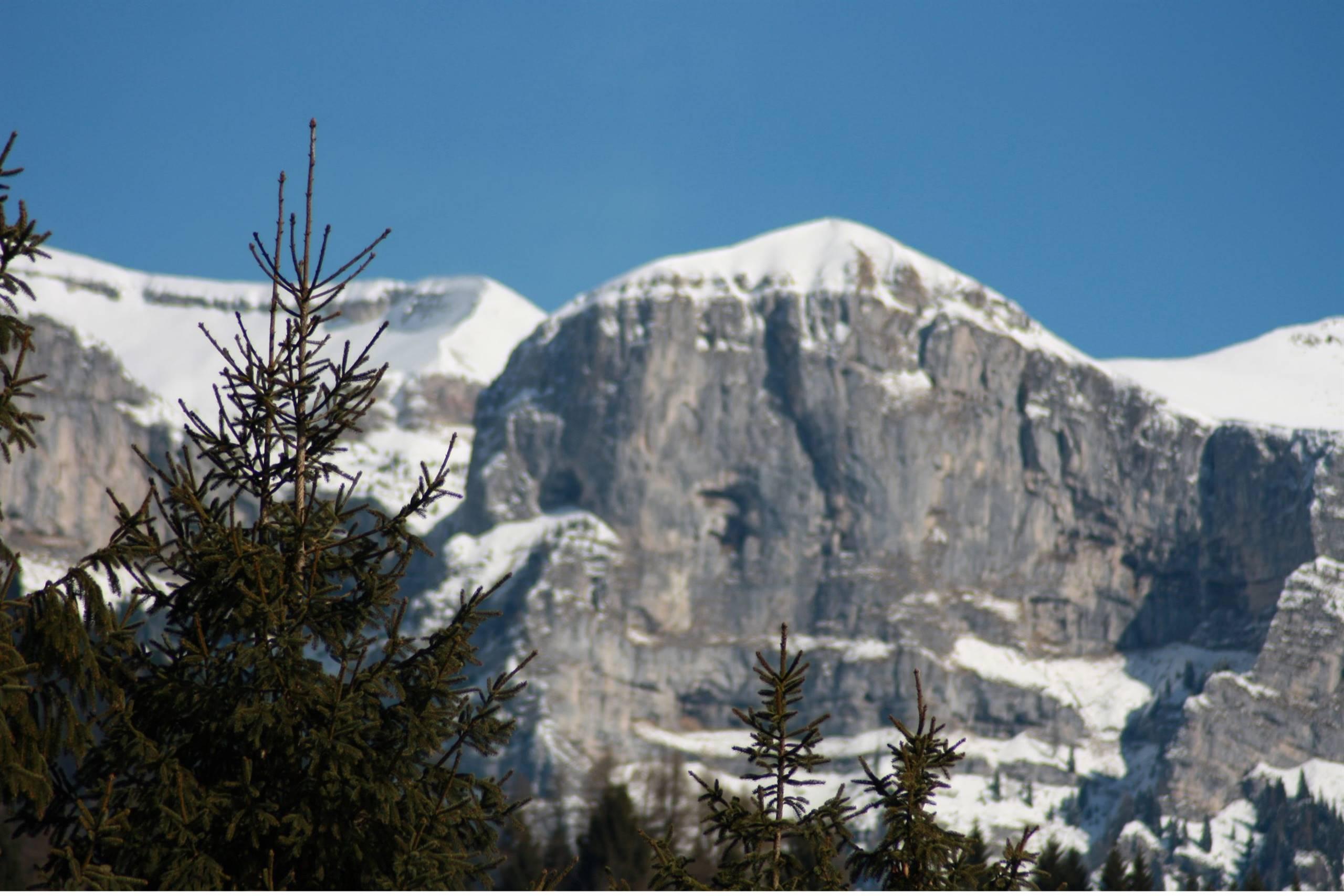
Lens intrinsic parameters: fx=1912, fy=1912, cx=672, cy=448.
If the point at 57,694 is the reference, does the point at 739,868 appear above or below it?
below

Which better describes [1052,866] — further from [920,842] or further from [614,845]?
[920,842]

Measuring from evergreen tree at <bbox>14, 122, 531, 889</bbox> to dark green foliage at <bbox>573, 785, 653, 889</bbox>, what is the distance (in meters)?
63.5

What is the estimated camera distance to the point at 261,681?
12969mm

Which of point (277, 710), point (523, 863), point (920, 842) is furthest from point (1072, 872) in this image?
point (277, 710)

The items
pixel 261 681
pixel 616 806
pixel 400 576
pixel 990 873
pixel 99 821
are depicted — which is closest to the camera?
pixel 99 821

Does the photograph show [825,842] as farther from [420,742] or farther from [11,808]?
[11,808]

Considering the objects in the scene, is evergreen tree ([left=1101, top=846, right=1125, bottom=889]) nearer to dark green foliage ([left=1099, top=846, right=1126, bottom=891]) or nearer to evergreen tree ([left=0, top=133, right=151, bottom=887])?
dark green foliage ([left=1099, top=846, right=1126, bottom=891])

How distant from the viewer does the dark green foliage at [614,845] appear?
79.8 meters

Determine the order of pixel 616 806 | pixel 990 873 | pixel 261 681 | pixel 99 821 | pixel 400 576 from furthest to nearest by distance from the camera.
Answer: pixel 616 806 → pixel 990 873 → pixel 400 576 → pixel 261 681 → pixel 99 821

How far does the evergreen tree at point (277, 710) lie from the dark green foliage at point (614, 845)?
63.5 m

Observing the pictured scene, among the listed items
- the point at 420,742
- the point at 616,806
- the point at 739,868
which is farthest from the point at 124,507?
the point at 616,806

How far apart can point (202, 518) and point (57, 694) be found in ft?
5.07

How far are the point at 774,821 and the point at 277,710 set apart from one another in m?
3.93

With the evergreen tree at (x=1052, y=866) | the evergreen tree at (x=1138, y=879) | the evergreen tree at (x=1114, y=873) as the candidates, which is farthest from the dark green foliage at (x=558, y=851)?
the evergreen tree at (x=1138, y=879)
